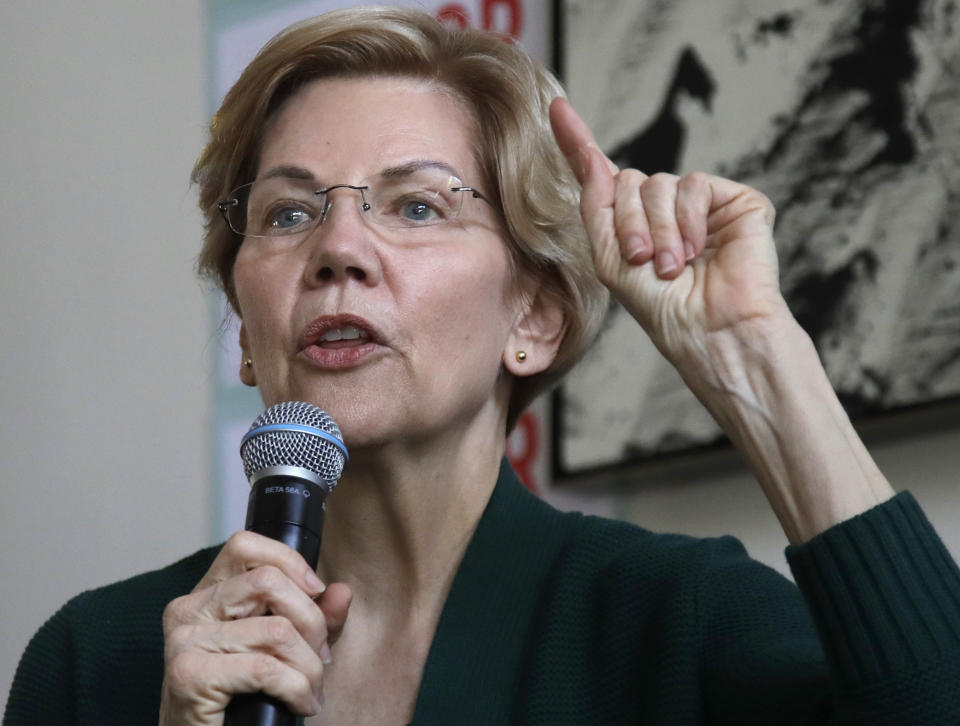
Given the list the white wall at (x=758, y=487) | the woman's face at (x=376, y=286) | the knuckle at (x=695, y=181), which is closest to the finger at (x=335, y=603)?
the woman's face at (x=376, y=286)

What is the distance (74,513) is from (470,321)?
6.81ft

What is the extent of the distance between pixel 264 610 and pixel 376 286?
57cm

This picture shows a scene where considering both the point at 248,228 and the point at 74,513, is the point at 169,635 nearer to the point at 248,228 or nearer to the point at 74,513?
the point at 248,228

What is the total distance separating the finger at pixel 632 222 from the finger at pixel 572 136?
38 mm

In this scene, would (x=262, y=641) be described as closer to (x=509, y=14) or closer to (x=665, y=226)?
(x=665, y=226)

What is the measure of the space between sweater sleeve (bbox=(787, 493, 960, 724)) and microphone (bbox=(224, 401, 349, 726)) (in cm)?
47

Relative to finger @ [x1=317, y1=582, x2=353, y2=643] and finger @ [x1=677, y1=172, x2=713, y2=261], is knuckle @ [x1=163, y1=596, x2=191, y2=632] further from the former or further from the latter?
finger @ [x1=677, y1=172, x2=713, y2=261]

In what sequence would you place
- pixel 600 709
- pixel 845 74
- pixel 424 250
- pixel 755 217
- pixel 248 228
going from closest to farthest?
pixel 755 217 < pixel 600 709 < pixel 424 250 < pixel 248 228 < pixel 845 74

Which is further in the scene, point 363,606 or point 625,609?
point 363,606

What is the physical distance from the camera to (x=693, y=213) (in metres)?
1.49

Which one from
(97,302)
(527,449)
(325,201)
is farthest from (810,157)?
(97,302)

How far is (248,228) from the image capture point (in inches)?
78.6

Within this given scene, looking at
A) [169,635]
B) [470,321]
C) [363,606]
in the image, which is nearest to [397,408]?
[470,321]

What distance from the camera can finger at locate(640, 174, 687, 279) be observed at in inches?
59.3
